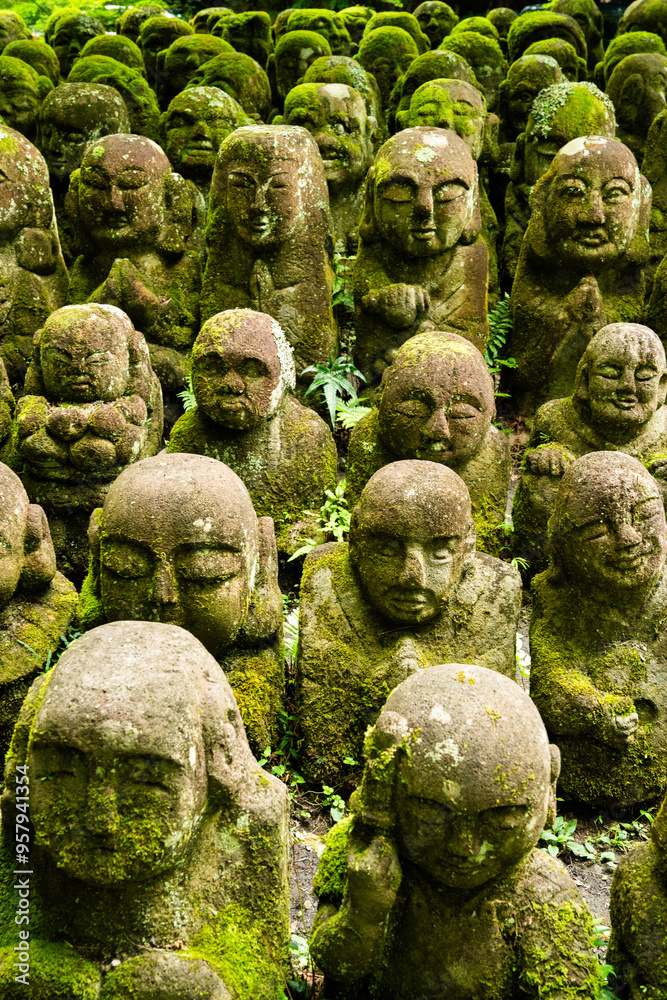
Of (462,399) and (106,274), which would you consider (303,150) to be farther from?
(462,399)

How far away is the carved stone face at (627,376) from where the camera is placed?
6680 mm

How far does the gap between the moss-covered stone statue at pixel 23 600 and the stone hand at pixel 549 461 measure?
10.3 feet

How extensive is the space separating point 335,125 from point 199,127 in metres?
1.44

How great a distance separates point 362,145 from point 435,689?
27.6 ft

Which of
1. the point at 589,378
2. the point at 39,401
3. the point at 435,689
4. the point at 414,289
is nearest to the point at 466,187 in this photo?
the point at 414,289

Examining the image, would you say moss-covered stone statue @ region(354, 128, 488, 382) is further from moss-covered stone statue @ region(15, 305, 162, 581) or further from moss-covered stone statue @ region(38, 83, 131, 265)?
moss-covered stone statue @ region(38, 83, 131, 265)

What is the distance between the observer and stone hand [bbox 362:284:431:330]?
319 inches

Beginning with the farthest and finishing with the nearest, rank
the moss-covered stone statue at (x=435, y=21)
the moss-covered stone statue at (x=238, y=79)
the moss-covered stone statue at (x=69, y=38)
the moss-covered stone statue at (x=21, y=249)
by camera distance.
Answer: the moss-covered stone statue at (x=435, y=21), the moss-covered stone statue at (x=69, y=38), the moss-covered stone statue at (x=238, y=79), the moss-covered stone statue at (x=21, y=249)

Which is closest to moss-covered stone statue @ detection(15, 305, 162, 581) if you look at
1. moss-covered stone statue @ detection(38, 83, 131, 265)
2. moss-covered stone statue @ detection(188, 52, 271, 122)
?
moss-covered stone statue @ detection(38, 83, 131, 265)

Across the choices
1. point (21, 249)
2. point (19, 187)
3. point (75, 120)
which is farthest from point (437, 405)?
point (75, 120)

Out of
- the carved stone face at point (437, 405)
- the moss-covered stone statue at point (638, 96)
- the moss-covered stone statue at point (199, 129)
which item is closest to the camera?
the carved stone face at point (437, 405)

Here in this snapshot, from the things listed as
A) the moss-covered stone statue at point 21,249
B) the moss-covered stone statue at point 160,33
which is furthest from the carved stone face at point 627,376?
the moss-covered stone statue at point 160,33

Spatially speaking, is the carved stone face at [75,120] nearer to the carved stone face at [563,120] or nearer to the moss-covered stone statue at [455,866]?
the carved stone face at [563,120]

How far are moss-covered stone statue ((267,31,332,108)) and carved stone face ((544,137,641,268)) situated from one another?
6.26m
